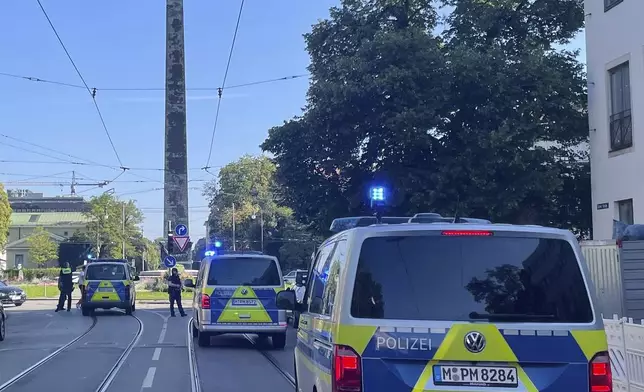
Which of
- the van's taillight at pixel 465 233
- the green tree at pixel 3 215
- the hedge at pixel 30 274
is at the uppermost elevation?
the green tree at pixel 3 215

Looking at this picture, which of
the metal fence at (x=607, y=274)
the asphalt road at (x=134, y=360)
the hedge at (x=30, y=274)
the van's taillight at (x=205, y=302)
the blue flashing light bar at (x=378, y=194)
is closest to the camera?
the asphalt road at (x=134, y=360)

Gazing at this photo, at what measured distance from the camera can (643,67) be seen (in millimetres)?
18766

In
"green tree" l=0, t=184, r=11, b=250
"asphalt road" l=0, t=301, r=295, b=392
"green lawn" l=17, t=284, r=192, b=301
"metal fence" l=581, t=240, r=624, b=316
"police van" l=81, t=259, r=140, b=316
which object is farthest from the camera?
"green tree" l=0, t=184, r=11, b=250

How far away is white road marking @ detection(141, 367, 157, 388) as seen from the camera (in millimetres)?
11641

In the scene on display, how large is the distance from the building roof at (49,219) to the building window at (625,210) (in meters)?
115

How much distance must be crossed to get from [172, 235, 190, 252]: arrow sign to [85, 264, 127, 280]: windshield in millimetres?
2056

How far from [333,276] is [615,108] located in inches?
644

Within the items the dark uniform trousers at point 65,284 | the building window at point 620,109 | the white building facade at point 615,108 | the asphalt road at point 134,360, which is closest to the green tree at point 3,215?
the dark uniform trousers at point 65,284

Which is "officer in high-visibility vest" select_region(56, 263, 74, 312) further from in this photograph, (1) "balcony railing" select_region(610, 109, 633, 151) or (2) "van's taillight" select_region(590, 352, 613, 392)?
(2) "van's taillight" select_region(590, 352, 613, 392)

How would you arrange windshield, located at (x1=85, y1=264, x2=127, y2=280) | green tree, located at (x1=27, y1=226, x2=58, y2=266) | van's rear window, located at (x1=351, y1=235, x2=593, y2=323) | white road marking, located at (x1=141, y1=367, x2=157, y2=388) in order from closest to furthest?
1. van's rear window, located at (x1=351, y1=235, x2=593, y2=323)
2. white road marking, located at (x1=141, y1=367, x2=157, y2=388)
3. windshield, located at (x1=85, y1=264, x2=127, y2=280)
4. green tree, located at (x1=27, y1=226, x2=58, y2=266)

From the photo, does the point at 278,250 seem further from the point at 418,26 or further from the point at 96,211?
the point at 418,26

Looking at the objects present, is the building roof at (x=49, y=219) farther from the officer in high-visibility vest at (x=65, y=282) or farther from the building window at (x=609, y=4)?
the building window at (x=609, y=4)

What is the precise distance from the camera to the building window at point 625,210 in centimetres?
2009

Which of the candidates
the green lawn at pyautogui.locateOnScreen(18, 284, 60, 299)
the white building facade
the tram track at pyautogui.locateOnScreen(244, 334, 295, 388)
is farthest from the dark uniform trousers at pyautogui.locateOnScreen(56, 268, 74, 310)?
the green lawn at pyautogui.locateOnScreen(18, 284, 60, 299)
